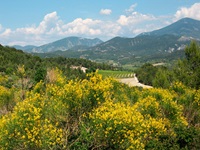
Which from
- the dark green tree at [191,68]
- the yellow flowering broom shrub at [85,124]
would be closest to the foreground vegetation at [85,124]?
the yellow flowering broom shrub at [85,124]

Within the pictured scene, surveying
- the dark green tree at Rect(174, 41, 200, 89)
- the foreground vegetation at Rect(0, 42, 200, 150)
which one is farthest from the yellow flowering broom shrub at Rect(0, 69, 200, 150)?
the dark green tree at Rect(174, 41, 200, 89)

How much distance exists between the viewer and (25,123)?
627 inches

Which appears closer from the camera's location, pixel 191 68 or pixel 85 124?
pixel 85 124

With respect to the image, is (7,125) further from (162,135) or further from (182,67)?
(182,67)

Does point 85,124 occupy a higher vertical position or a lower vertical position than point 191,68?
lower

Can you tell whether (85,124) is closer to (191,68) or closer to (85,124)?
(85,124)

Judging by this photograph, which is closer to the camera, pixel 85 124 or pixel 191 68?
pixel 85 124

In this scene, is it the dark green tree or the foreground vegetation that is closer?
the foreground vegetation

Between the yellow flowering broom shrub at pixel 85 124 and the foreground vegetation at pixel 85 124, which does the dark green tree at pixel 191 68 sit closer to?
the foreground vegetation at pixel 85 124

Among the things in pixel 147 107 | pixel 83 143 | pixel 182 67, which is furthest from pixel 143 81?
pixel 83 143

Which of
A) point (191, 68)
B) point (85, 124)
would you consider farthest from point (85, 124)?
point (191, 68)

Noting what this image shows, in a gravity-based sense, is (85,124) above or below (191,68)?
below

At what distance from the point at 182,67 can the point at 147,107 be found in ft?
97.3

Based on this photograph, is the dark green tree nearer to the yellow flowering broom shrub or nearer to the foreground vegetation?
the foreground vegetation
